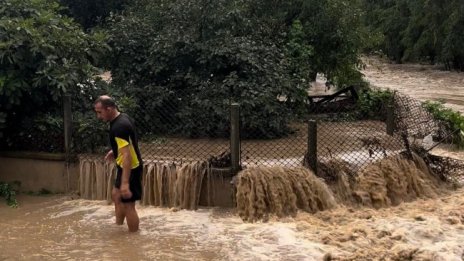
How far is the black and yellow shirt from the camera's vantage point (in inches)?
276

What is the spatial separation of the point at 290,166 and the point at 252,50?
3.99 m

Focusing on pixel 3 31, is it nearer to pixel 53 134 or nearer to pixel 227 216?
pixel 53 134

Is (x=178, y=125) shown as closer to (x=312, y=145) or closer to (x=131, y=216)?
(x=312, y=145)

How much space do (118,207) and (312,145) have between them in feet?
10.2

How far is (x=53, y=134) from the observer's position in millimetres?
9797

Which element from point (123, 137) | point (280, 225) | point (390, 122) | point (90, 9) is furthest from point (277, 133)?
point (90, 9)

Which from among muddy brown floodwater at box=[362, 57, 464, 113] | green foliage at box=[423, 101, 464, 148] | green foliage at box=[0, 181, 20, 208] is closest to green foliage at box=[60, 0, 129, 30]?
green foliage at box=[0, 181, 20, 208]

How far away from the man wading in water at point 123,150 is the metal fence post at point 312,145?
9.38 ft

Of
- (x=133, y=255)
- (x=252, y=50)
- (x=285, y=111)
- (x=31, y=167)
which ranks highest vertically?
(x=252, y=50)

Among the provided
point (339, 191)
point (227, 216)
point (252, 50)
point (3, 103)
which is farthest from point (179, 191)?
point (252, 50)

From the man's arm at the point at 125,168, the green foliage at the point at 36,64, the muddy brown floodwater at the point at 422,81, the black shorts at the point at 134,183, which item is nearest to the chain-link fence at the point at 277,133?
the green foliage at the point at 36,64

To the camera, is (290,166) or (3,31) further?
(3,31)

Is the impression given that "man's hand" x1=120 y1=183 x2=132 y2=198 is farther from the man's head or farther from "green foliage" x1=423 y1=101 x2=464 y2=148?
"green foliage" x1=423 y1=101 x2=464 y2=148

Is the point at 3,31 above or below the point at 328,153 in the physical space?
above
